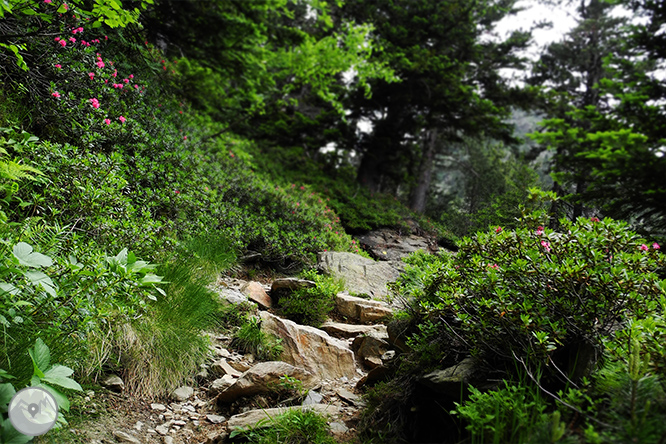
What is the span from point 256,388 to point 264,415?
0.33m

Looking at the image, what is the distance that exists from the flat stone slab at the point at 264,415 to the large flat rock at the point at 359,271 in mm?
3237

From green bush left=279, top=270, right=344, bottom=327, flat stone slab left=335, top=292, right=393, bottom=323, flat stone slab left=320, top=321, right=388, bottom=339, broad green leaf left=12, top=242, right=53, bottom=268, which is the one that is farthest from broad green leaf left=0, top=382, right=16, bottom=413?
flat stone slab left=335, top=292, right=393, bottom=323

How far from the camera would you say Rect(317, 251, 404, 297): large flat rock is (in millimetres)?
6117

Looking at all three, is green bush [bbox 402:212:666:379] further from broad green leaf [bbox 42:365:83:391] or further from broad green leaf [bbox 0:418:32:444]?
broad green leaf [bbox 0:418:32:444]

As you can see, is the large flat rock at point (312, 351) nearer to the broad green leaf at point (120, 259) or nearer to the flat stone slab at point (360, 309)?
the flat stone slab at point (360, 309)

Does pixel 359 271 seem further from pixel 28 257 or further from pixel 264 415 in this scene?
pixel 28 257

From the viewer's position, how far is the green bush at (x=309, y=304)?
15.1 ft

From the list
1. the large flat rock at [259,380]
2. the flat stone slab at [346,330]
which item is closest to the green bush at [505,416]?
the large flat rock at [259,380]

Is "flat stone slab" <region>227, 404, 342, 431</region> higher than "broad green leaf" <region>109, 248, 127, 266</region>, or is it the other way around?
"broad green leaf" <region>109, 248, 127, 266</region>

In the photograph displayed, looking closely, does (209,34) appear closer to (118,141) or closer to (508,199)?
(118,141)

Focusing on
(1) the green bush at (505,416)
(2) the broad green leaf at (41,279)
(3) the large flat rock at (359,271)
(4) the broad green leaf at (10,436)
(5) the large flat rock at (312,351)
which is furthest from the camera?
(3) the large flat rock at (359,271)

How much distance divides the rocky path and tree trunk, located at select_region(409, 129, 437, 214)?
633 centimetres

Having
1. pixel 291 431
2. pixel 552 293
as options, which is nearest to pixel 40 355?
pixel 291 431

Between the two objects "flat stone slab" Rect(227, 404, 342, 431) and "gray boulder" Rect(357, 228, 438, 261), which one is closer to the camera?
"flat stone slab" Rect(227, 404, 342, 431)
